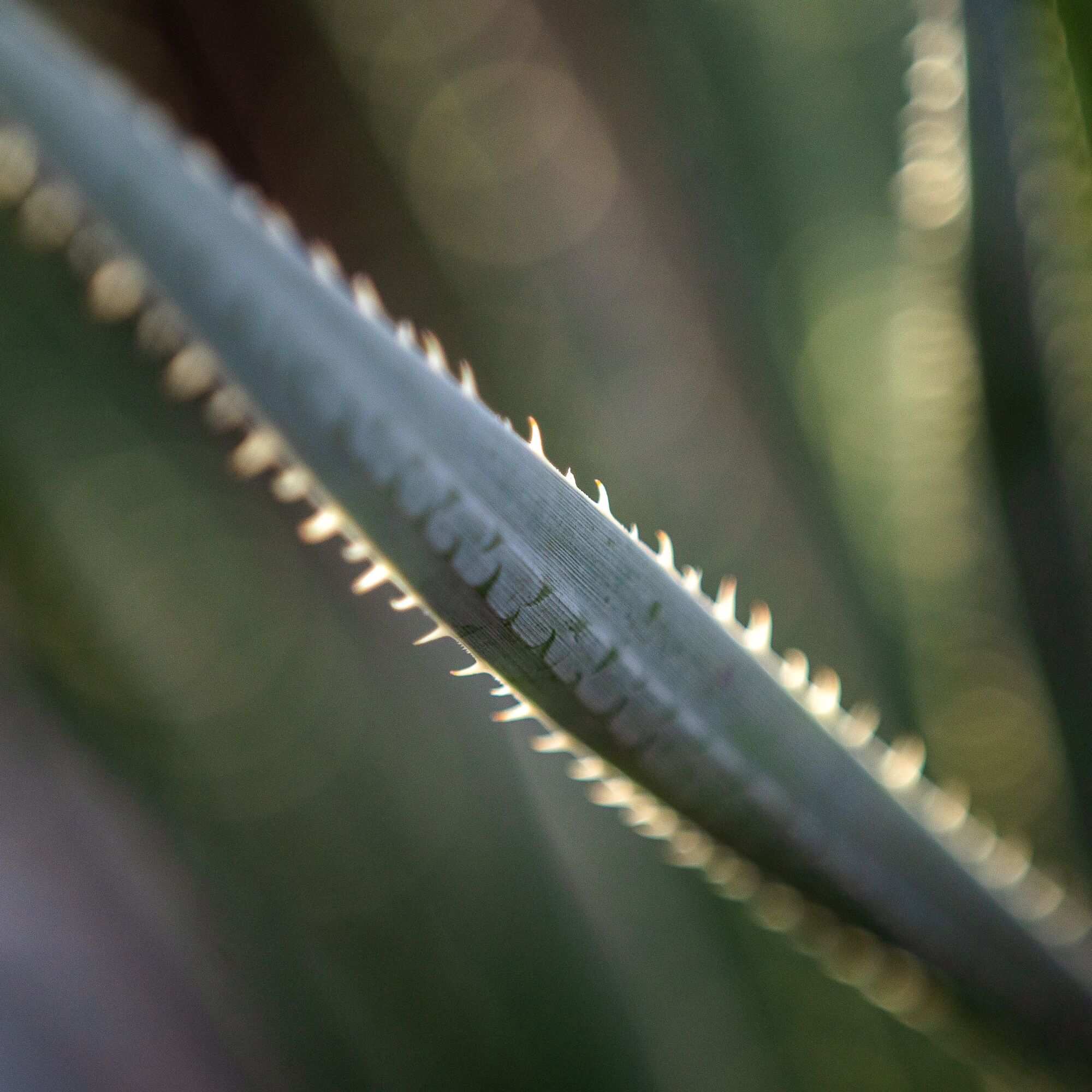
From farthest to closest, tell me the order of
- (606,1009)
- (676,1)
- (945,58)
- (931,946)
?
(676,1), (606,1009), (945,58), (931,946)

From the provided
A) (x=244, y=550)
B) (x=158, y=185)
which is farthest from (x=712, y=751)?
(x=244, y=550)

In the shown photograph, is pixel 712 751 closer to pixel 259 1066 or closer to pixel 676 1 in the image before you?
pixel 259 1066

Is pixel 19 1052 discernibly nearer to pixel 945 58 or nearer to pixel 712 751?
pixel 712 751

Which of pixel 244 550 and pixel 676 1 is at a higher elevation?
pixel 676 1

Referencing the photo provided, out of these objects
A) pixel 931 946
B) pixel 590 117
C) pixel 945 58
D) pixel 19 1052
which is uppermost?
pixel 590 117

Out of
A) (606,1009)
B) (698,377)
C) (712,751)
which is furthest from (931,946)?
(698,377)

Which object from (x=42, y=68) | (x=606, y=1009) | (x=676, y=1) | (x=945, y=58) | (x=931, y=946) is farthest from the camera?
(x=676, y=1)

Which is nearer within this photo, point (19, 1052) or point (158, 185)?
point (158, 185)
